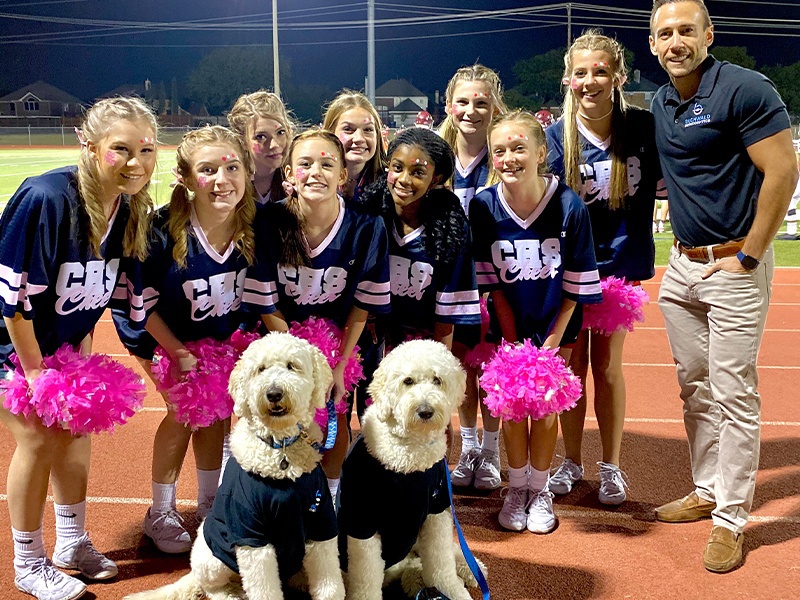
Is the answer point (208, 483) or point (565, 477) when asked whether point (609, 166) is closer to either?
point (565, 477)

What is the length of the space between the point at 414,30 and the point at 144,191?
72.5 m

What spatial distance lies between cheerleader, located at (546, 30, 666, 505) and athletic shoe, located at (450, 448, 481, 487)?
0.73 metres

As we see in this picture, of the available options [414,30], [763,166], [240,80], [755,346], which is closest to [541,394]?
[755,346]

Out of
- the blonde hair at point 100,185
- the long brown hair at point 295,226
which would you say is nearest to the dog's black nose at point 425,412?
the long brown hair at point 295,226

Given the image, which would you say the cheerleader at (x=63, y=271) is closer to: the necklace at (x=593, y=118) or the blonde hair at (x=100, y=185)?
the blonde hair at (x=100, y=185)

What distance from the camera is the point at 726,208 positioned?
3.52m

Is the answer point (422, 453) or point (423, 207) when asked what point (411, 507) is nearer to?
point (422, 453)

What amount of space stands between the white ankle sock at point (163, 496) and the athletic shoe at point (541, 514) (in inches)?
69.4

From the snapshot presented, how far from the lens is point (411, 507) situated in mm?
2893

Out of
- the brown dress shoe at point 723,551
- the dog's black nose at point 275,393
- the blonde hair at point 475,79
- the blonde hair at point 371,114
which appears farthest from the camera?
the blonde hair at point 475,79


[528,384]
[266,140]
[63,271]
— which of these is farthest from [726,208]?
[63,271]

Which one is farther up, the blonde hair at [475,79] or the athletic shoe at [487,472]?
the blonde hair at [475,79]

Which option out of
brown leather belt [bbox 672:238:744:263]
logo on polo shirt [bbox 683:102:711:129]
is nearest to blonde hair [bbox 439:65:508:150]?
logo on polo shirt [bbox 683:102:711:129]

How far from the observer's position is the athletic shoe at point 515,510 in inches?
150
